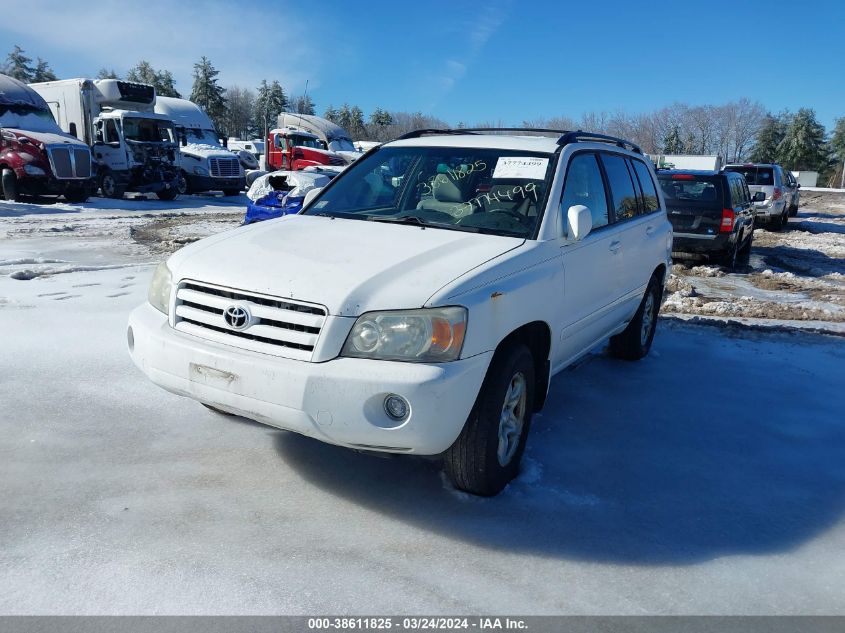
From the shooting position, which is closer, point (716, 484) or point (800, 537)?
point (800, 537)

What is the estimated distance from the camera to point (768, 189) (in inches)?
746

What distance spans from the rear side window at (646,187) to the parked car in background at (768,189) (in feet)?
47.1

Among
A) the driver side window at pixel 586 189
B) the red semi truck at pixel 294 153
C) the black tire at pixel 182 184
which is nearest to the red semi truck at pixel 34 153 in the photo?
the black tire at pixel 182 184

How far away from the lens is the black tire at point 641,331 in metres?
5.60

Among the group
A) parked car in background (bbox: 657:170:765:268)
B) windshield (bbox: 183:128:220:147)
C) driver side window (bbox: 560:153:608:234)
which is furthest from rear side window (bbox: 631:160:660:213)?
windshield (bbox: 183:128:220:147)

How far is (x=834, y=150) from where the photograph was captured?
294 feet

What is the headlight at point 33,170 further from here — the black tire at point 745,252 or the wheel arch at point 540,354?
the wheel arch at point 540,354

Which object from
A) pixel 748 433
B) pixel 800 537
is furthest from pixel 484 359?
pixel 748 433

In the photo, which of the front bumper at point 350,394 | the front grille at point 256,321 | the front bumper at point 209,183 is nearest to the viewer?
the front bumper at point 350,394

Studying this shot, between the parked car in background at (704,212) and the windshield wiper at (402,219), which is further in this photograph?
the parked car in background at (704,212)

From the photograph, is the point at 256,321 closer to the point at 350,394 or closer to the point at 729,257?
the point at 350,394

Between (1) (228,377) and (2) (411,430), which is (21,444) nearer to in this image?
(1) (228,377)

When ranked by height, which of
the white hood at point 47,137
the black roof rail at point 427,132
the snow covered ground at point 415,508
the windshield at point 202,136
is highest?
the windshield at point 202,136

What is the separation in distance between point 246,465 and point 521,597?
1.63 m
